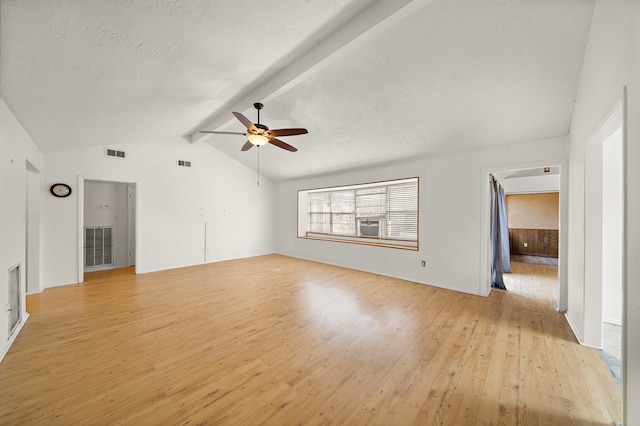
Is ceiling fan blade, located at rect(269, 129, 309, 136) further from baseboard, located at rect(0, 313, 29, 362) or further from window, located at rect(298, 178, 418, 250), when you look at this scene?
baseboard, located at rect(0, 313, 29, 362)

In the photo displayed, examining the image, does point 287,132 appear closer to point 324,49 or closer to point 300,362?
point 324,49

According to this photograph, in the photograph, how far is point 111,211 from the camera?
5672 millimetres

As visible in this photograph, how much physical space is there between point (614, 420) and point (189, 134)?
7.45 m

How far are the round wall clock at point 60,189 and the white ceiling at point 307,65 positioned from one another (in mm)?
682

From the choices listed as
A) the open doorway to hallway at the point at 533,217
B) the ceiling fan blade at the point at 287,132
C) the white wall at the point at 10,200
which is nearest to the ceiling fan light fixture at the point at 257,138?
the ceiling fan blade at the point at 287,132

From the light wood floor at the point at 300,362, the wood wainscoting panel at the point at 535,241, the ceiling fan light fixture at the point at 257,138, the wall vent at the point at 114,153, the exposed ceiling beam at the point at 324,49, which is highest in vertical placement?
the exposed ceiling beam at the point at 324,49

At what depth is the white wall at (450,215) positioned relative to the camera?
372 cm

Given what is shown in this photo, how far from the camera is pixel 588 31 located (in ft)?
6.42

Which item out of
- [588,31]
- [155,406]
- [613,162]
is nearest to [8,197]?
[155,406]

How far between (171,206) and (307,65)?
15.7ft

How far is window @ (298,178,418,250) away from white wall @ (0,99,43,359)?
5.26m

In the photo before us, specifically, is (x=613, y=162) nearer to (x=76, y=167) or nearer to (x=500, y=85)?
(x=500, y=85)

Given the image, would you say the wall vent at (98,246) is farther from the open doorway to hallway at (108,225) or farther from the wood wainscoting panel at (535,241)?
the wood wainscoting panel at (535,241)

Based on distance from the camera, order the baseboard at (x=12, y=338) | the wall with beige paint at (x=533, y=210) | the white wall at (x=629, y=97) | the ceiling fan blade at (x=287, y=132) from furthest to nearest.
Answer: the wall with beige paint at (x=533, y=210), the ceiling fan blade at (x=287, y=132), the baseboard at (x=12, y=338), the white wall at (x=629, y=97)
